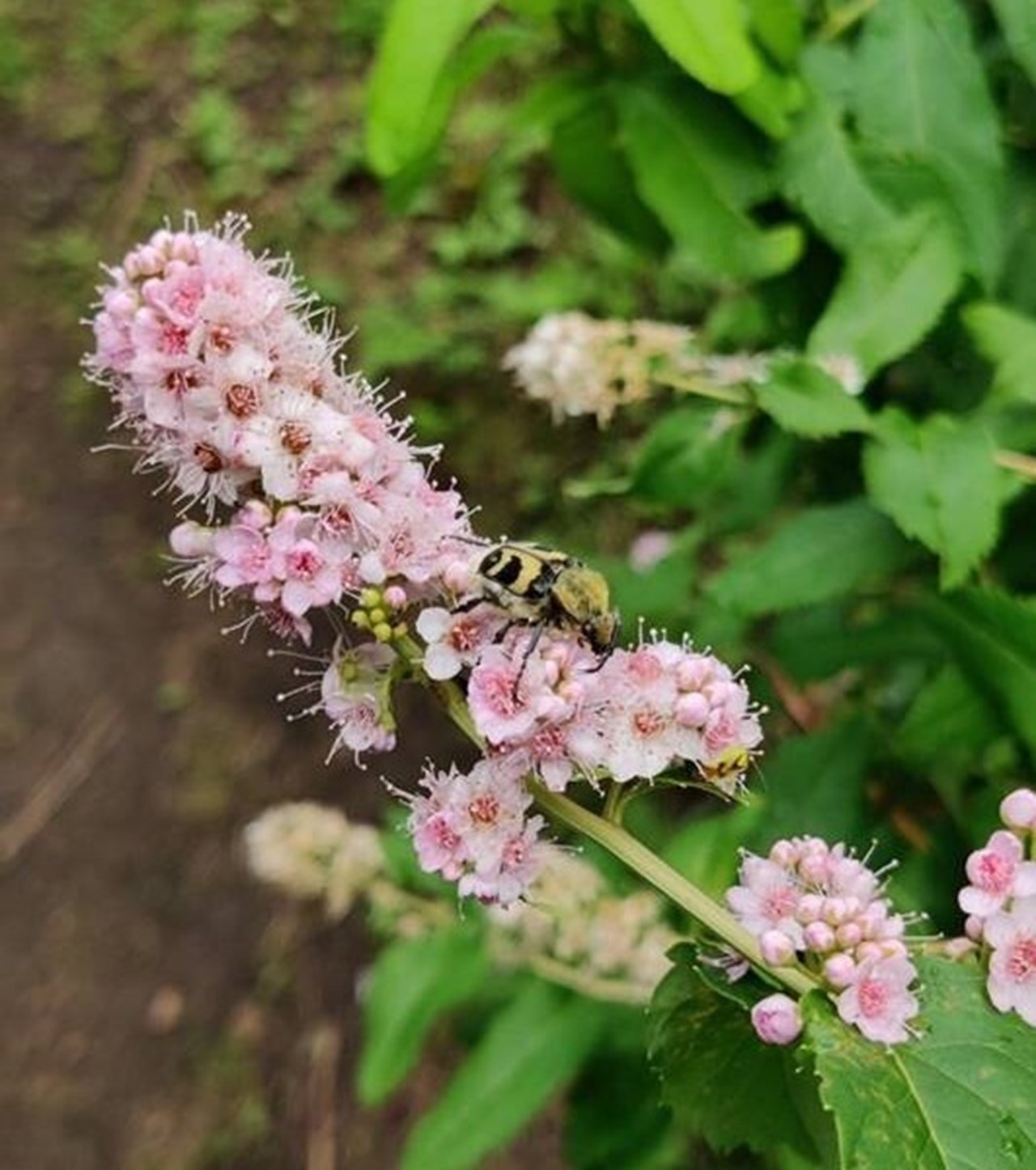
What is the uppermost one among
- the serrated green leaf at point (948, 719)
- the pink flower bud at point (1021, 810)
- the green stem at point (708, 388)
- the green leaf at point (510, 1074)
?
the pink flower bud at point (1021, 810)

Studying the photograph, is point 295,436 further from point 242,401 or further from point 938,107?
point 938,107

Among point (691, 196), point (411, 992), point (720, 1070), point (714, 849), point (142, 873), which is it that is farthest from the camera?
point (142, 873)

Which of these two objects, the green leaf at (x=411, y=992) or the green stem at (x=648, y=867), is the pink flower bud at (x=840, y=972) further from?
the green leaf at (x=411, y=992)

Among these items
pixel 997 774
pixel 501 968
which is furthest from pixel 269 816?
pixel 997 774

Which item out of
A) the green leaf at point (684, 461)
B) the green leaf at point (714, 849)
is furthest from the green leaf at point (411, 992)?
the green leaf at point (684, 461)

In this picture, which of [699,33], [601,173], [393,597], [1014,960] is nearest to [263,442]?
[393,597]

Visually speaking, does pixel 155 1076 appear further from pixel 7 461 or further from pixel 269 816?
pixel 7 461
